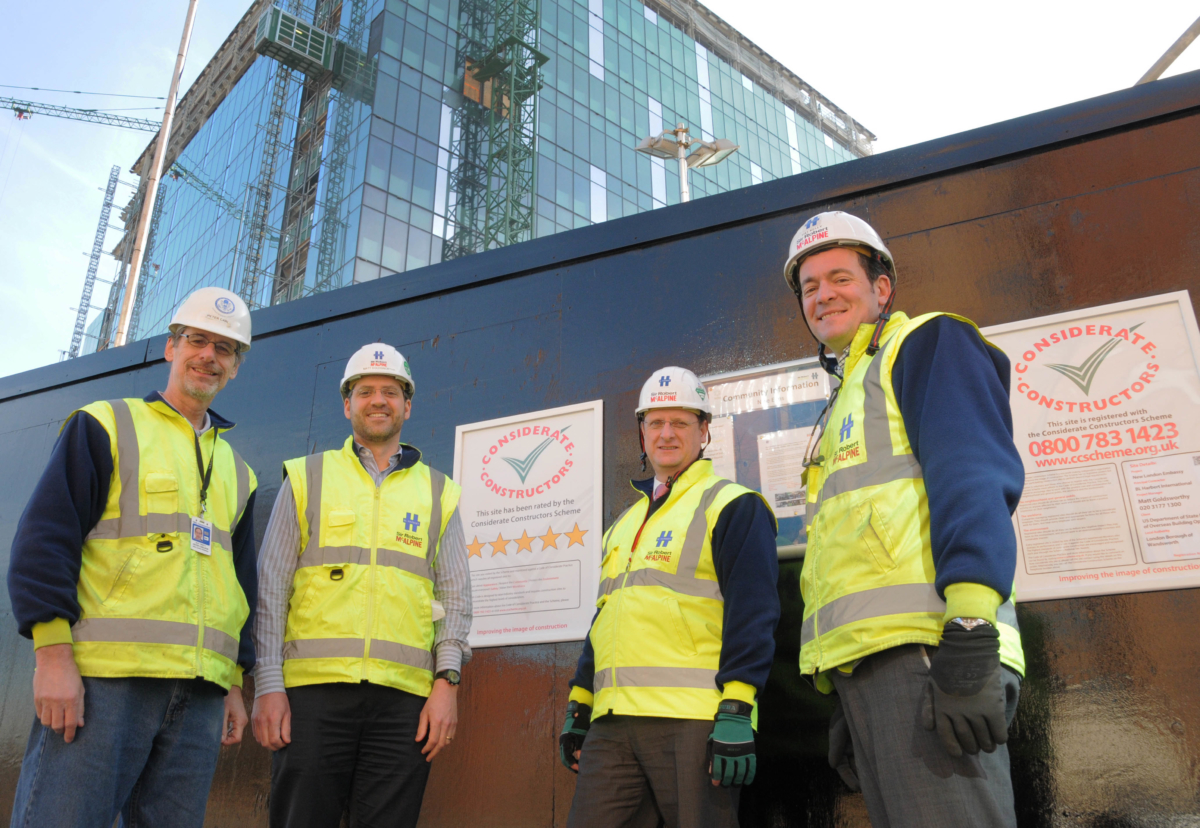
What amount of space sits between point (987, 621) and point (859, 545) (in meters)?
0.40

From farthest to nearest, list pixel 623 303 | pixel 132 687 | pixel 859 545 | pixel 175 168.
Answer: pixel 175 168 < pixel 623 303 < pixel 132 687 < pixel 859 545

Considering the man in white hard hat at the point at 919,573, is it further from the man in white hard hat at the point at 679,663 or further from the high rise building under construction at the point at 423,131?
the high rise building under construction at the point at 423,131

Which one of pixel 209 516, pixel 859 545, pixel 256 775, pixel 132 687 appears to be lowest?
pixel 256 775

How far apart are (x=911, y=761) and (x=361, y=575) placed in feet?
7.07

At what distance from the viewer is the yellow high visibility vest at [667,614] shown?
9.14 feet

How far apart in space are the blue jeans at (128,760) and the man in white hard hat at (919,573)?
215 centimetres

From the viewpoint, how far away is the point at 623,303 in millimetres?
4633

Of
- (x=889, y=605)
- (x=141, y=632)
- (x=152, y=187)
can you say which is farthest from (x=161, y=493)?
(x=152, y=187)

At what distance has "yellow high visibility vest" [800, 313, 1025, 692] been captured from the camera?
197 centimetres

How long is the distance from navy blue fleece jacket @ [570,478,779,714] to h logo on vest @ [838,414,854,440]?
697mm

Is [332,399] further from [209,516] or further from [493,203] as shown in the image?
[493,203]

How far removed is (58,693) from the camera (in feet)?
8.29

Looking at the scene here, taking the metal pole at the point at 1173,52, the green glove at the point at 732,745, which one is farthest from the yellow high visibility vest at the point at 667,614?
the metal pole at the point at 1173,52

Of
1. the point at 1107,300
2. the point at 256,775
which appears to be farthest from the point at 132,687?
the point at 1107,300
